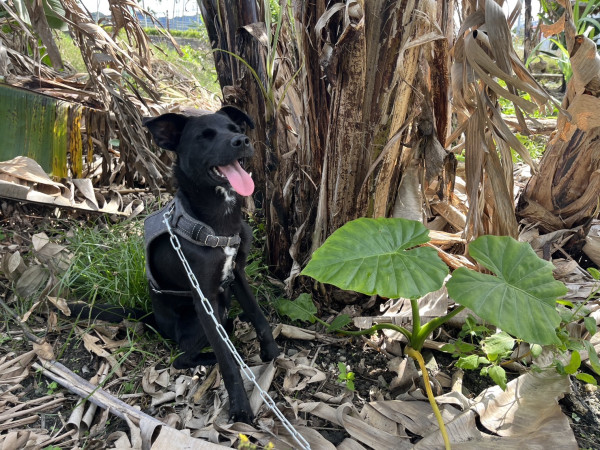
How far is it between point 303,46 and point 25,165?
224cm

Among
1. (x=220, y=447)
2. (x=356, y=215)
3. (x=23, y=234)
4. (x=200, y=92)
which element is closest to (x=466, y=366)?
(x=356, y=215)

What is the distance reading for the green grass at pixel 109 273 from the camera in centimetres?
283

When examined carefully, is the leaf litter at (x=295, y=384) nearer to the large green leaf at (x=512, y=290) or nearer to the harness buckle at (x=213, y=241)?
the large green leaf at (x=512, y=290)

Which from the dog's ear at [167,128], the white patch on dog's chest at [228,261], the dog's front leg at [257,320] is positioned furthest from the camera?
the dog's front leg at [257,320]

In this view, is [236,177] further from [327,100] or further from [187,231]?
[327,100]

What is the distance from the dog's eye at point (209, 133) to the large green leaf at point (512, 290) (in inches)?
47.2

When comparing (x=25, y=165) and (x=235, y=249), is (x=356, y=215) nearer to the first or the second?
(x=235, y=249)

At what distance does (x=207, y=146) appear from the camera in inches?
82.4

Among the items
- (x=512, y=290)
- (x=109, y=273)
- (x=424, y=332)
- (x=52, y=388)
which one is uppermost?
(x=512, y=290)

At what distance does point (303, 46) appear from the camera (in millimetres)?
2340

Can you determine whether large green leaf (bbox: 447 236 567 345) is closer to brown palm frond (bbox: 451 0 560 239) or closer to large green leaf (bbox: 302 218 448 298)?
large green leaf (bbox: 302 218 448 298)

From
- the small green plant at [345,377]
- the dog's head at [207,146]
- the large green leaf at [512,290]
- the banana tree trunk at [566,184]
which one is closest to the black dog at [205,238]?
the dog's head at [207,146]

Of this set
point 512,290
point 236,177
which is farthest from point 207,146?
point 512,290

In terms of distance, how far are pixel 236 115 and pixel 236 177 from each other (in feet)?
1.66
